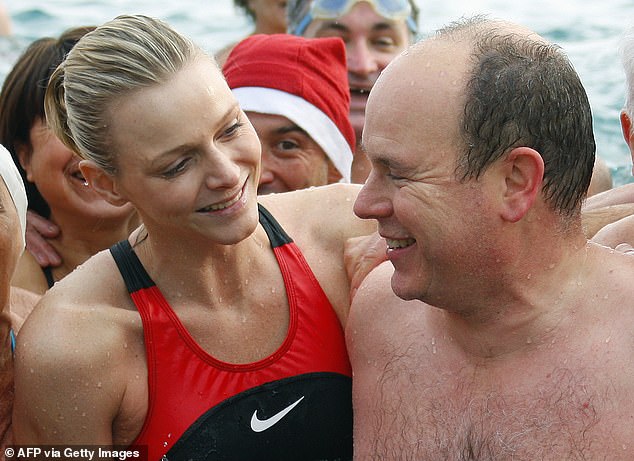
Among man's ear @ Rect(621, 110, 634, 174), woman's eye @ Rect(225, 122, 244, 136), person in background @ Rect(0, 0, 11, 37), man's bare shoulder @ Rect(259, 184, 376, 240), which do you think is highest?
man's ear @ Rect(621, 110, 634, 174)

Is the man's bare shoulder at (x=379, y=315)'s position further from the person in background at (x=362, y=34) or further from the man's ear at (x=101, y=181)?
the person in background at (x=362, y=34)

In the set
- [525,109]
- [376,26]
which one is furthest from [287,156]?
[525,109]

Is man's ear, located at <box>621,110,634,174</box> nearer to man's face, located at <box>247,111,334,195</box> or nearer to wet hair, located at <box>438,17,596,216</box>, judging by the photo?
wet hair, located at <box>438,17,596,216</box>

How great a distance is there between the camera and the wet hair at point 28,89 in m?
3.99

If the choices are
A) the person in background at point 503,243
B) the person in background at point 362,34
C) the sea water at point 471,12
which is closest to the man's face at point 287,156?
the person in background at point 362,34

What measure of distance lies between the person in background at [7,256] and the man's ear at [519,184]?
136 centimetres

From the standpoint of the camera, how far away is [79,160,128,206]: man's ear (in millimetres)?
2854

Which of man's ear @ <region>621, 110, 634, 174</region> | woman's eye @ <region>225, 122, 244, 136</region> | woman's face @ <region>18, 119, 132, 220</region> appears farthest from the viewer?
woman's face @ <region>18, 119, 132, 220</region>

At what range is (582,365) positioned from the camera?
2.50 meters

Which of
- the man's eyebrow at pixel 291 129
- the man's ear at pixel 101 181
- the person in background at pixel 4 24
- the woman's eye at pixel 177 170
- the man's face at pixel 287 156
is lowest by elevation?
the person in background at pixel 4 24

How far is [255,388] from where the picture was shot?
2916 millimetres

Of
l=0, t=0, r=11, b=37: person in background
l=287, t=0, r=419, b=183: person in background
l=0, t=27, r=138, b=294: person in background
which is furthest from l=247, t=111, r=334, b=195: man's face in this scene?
l=0, t=0, r=11, b=37: person in background

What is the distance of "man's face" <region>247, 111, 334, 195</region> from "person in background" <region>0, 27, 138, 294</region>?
1.94 ft

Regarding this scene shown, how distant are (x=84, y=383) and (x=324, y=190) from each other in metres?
0.98
